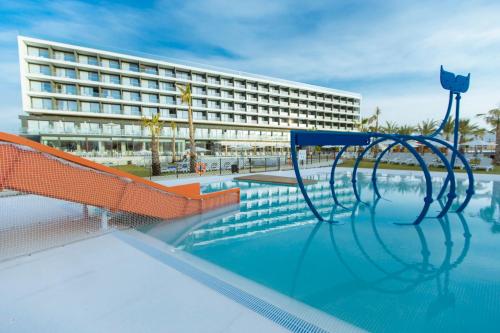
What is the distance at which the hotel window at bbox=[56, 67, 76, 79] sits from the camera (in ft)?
127

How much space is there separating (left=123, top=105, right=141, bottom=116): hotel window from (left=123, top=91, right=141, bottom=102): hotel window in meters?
1.34

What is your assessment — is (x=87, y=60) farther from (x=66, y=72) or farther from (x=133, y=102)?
(x=133, y=102)

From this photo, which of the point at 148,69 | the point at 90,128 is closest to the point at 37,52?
the point at 90,128

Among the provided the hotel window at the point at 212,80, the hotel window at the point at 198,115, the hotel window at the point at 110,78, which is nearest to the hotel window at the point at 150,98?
the hotel window at the point at 110,78

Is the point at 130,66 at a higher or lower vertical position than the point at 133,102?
higher

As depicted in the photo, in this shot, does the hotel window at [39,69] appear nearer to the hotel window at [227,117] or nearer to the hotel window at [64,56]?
the hotel window at [64,56]

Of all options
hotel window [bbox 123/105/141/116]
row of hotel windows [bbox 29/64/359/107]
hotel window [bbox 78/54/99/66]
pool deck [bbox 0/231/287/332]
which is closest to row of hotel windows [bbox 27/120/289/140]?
hotel window [bbox 123/105/141/116]

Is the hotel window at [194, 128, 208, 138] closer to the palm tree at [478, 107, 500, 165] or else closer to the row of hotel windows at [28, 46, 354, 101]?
the row of hotel windows at [28, 46, 354, 101]

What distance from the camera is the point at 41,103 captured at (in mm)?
37344

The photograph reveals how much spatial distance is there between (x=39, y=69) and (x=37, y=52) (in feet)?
8.54

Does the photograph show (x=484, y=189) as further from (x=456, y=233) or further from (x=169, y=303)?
(x=169, y=303)

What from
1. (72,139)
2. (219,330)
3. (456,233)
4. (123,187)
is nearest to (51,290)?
(219,330)

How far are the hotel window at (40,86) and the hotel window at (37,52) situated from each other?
405 cm

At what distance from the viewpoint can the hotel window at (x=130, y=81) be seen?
43.4 metres
